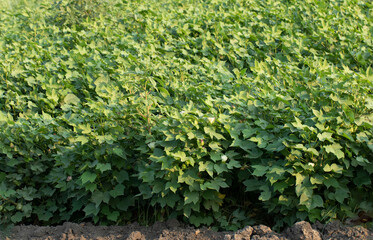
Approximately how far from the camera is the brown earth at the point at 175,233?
110 inches

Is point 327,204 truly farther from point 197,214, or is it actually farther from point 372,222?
point 197,214

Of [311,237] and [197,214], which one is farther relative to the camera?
[197,214]

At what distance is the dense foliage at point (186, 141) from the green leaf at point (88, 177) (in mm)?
10

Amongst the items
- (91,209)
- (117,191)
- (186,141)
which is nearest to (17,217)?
(91,209)

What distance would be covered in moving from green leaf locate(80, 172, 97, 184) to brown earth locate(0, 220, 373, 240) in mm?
317

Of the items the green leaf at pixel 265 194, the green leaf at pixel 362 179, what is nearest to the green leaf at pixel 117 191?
the green leaf at pixel 265 194

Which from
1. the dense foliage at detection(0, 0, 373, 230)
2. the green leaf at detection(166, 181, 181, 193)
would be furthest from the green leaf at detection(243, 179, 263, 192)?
the green leaf at detection(166, 181, 181, 193)

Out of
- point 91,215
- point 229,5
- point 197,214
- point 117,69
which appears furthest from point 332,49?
point 91,215

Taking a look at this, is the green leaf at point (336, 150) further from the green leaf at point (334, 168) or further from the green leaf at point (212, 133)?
the green leaf at point (212, 133)

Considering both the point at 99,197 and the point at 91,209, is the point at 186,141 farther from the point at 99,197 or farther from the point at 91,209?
the point at 91,209

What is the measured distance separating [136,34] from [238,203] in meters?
2.93

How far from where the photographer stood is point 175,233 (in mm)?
3018

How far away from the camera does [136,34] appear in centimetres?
568

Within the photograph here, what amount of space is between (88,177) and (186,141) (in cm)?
74
